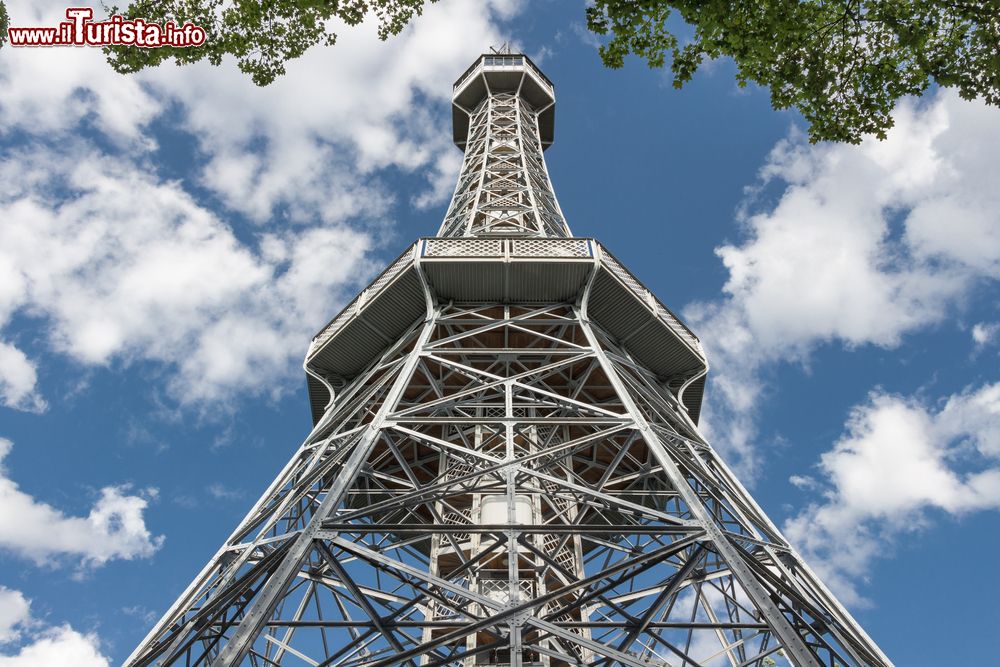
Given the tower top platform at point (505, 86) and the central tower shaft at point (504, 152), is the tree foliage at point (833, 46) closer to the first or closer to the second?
the central tower shaft at point (504, 152)

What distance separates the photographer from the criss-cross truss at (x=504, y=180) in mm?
26188

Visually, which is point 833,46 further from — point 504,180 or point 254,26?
point 504,180

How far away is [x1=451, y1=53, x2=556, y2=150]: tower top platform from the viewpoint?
126ft

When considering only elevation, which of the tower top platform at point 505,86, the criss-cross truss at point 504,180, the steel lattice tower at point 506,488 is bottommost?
the steel lattice tower at point 506,488

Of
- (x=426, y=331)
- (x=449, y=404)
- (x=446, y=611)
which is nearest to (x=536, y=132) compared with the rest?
(x=426, y=331)

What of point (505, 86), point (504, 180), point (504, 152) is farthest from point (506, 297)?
point (505, 86)

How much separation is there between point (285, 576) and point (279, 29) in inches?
253

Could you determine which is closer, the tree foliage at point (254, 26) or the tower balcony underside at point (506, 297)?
the tree foliage at point (254, 26)

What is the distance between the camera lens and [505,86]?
127 ft

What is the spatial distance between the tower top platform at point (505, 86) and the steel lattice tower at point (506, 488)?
17.0 metres

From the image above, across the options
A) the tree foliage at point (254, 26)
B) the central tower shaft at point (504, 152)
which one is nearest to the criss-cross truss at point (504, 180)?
the central tower shaft at point (504, 152)

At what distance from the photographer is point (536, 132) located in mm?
36125

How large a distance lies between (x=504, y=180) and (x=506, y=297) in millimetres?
12970

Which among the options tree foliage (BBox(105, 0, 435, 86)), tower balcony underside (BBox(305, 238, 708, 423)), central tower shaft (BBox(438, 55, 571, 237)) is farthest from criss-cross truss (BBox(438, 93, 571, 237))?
tree foliage (BBox(105, 0, 435, 86))
